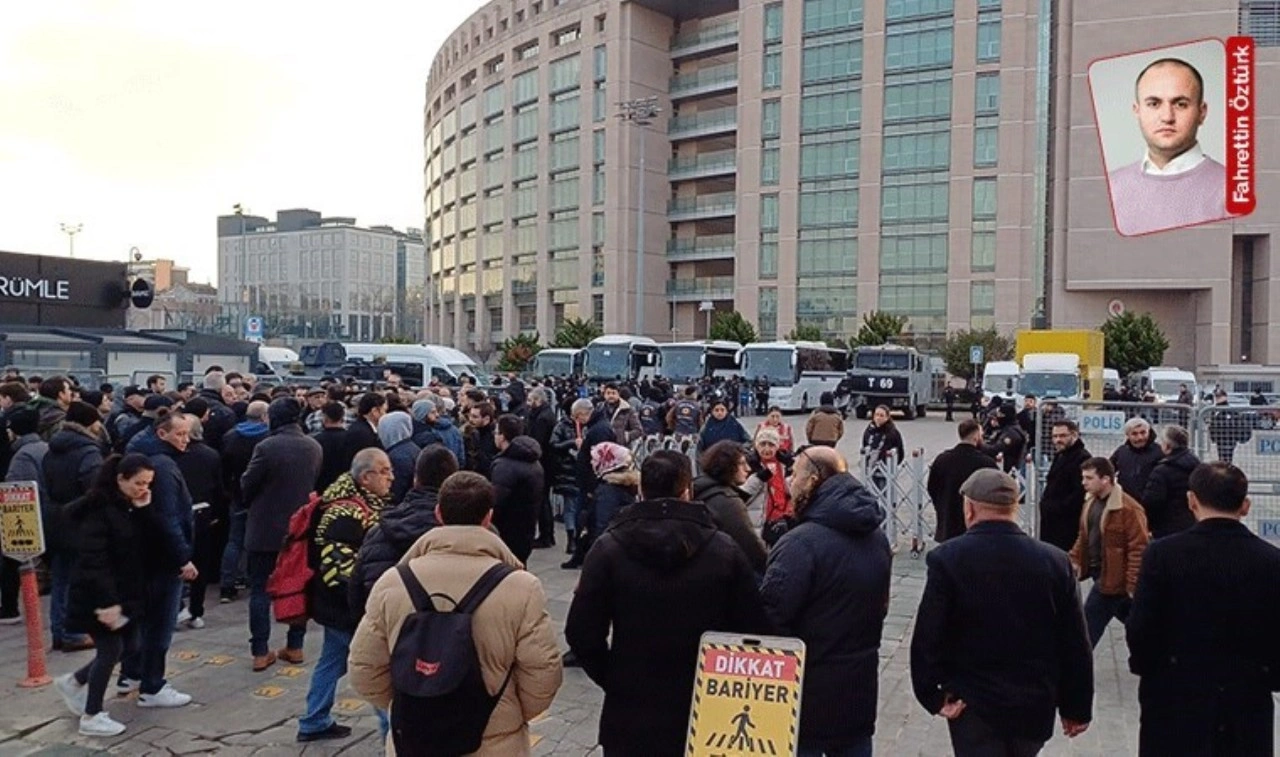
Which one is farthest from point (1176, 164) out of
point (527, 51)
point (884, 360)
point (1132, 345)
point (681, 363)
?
point (527, 51)

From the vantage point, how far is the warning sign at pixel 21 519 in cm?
658

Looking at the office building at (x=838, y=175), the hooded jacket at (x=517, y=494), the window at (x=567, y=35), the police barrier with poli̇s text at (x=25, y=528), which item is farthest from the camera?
the window at (x=567, y=35)

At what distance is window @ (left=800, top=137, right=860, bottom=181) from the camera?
64.1 m

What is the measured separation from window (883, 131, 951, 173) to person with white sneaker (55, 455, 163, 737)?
6147 centimetres

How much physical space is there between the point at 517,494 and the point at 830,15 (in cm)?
6441

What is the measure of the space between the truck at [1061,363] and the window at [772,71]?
36945 millimetres

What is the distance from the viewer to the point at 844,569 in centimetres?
396

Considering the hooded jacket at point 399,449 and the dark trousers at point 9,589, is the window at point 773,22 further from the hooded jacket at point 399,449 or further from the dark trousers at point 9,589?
the dark trousers at point 9,589

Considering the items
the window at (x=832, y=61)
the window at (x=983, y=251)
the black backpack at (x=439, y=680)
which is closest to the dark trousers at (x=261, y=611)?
the black backpack at (x=439, y=680)

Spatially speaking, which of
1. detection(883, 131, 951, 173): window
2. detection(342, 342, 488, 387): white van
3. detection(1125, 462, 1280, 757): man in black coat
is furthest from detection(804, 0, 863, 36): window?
detection(1125, 462, 1280, 757): man in black coat

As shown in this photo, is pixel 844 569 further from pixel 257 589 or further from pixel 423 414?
pixel 423 414

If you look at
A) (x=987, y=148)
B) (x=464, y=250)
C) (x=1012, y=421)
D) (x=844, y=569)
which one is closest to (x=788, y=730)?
(x=844, y=569)

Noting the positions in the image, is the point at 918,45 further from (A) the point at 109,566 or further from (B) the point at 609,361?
(A) the point at 109,566

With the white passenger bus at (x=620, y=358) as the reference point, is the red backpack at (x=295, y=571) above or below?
below
